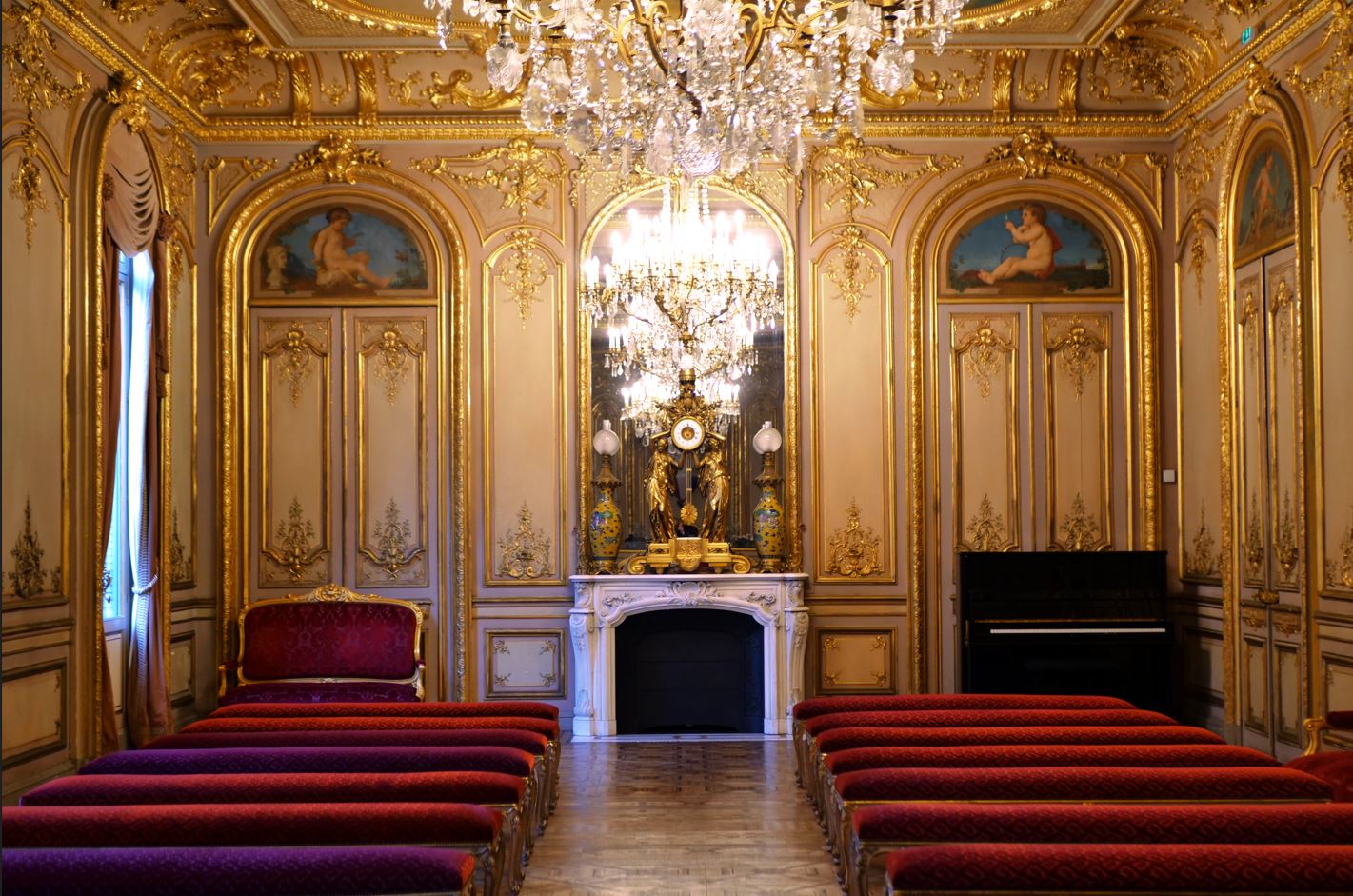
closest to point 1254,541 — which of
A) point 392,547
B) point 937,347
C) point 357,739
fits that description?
point 937,347

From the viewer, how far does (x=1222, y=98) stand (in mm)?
7668

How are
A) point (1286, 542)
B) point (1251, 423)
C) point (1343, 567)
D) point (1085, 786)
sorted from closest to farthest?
1. point (1085, 786)
2. point (1343, 567)
3. point (1286, 542)
4. point (1251, 423)

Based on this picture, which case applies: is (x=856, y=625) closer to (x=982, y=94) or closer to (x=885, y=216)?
(x=885, y=216)

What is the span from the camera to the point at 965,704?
19.1 feet

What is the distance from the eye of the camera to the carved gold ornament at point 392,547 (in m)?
8.45

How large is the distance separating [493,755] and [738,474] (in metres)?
4.36

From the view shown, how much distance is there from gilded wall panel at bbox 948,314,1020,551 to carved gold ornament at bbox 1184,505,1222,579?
1035mm

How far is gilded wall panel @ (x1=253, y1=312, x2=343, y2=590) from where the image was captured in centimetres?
843

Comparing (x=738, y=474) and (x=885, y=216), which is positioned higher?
(x=885, y=216)

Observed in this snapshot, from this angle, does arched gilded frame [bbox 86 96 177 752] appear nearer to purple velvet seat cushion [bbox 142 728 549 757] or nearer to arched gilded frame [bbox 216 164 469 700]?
arched gilded frame [bbox 216 164 469 700]

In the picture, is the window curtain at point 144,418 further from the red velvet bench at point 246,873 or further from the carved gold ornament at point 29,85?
the red velvet bench at point 246,873

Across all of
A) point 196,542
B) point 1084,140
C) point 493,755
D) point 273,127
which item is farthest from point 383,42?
point 493,755

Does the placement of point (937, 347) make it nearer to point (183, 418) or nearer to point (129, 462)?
point (183, 418)

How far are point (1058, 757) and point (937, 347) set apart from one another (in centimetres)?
454
